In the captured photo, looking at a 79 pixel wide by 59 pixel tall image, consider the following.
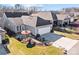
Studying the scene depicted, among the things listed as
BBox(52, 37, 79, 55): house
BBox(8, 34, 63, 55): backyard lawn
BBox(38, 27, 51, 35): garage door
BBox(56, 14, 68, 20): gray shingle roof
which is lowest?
BBox(8, 34, 63, 55): backyard lawn

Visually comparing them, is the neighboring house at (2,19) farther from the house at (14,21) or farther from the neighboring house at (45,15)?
the neighboring house at (45,15)

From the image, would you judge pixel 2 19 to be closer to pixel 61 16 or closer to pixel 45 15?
pixel 45 15

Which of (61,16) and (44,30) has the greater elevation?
(61,16)

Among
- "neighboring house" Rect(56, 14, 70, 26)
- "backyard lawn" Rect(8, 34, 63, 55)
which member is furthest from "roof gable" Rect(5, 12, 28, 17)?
"neighboring house" Rect(56, 14, 70, 26)

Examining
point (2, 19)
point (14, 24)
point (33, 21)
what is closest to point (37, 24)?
point (33, 21)

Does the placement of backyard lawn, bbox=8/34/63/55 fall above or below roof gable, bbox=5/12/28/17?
below

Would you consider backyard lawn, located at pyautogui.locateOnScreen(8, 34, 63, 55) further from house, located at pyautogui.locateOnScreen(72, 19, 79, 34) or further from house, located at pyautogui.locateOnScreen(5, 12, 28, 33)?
house, located at pyautogui.locateOnScreen(72, 19, 79, 34)
